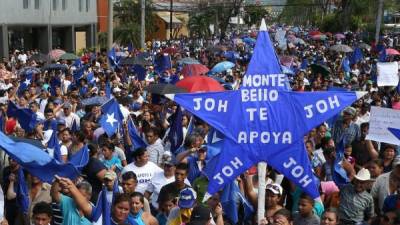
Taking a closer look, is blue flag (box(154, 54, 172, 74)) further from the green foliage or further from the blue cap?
the green foliage

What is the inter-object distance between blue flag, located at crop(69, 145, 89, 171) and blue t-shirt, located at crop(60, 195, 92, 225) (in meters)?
1.73

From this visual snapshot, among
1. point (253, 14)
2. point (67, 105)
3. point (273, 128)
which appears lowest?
point (253, 14)

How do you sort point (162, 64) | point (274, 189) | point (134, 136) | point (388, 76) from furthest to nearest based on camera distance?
point (162, 64) < point (388, 76) < point (134, 136) < point (274, 189)

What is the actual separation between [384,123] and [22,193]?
11.6 ft

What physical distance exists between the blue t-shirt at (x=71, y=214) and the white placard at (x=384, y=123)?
3259 millimetres

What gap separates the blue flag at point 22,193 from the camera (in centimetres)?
630

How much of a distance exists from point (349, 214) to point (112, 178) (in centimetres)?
212

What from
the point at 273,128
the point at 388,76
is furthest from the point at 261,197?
the point at 388,76

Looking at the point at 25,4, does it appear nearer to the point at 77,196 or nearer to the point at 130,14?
the point at 130,14

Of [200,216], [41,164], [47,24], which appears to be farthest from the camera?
[47,24]

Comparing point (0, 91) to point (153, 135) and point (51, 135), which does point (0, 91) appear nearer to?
point (51, 135)

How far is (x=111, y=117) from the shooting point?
409 inches

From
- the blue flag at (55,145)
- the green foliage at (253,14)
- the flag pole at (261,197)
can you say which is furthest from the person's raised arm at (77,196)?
the green foliage at (253,14)

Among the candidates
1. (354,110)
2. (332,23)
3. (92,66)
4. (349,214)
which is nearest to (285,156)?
(349,214)
